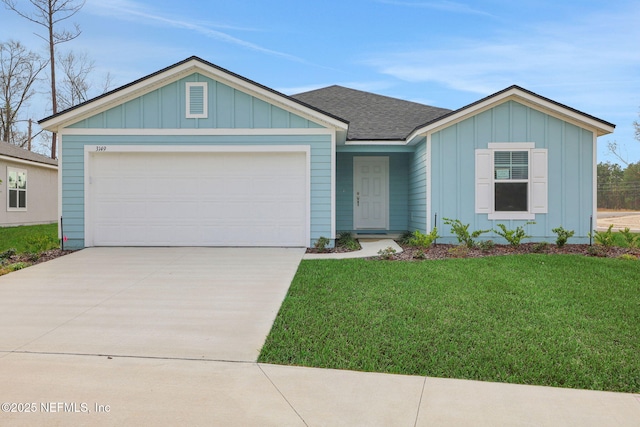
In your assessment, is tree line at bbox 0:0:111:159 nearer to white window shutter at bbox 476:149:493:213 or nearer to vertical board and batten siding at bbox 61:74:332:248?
vertical board and batten siding at bbox 61:74:332:248

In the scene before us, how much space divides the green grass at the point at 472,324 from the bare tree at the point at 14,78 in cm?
Answer: 2854

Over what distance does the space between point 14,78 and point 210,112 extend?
2504cm

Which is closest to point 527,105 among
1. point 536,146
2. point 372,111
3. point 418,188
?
point 536,146

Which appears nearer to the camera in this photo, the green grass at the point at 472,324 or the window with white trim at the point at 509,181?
the green grass at the point at 472,324

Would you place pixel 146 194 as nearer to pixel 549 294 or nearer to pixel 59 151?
pixel 59 151

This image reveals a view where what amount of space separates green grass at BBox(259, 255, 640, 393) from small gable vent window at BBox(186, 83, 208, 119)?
482 centimetres

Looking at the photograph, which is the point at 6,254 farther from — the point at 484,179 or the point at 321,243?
the point at 484,179

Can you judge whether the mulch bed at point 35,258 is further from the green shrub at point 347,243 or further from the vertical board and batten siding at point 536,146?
the vertical board and batten siding at point 536,146

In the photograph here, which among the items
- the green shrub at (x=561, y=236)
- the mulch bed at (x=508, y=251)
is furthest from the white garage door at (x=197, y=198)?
the green shrub at (x=561, y=236)

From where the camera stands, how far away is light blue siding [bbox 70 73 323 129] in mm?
10008

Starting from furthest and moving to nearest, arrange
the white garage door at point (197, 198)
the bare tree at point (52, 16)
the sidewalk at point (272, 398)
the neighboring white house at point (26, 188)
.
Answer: the bare tree at point (52, 16) → the neighboring white house at point (26, 188) → the white garage door at point (197, 198) → the sidewalk at point (272, 398)

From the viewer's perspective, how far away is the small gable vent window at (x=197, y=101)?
9984mm

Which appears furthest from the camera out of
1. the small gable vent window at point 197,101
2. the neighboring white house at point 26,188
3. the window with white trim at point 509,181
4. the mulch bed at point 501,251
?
the neighboring white house at point 26,188

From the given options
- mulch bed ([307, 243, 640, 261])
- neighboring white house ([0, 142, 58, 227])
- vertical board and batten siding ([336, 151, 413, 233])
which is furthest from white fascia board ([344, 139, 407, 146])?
neighboring white house ([0, 142, 58, 227])
